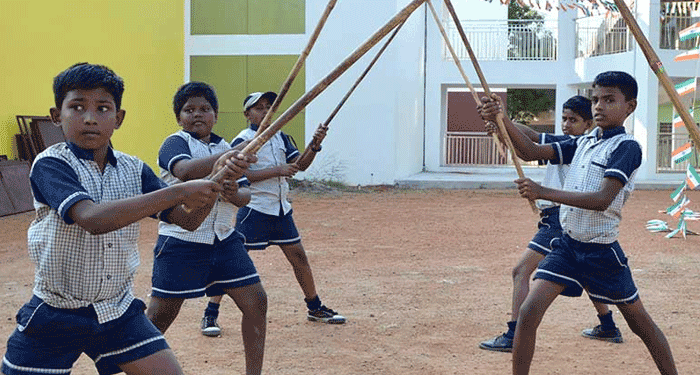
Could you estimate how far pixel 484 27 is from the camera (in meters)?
24.5

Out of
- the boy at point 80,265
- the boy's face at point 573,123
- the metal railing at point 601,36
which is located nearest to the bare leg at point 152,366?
the boy at point 80,265

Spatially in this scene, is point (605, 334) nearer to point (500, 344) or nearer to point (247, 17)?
point (500, 344)

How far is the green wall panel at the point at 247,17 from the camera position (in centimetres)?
1894

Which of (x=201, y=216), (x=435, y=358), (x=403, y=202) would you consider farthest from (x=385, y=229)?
(x=201, y=216)

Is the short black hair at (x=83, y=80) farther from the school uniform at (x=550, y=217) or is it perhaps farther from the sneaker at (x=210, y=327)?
the school uniform at (x=550, y=217)

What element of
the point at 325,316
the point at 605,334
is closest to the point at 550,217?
the point at 605,334

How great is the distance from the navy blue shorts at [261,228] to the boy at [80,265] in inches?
110

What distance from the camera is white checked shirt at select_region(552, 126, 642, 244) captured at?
406cm

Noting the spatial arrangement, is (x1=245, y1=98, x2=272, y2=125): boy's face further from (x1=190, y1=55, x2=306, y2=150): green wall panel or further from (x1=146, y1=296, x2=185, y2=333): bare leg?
(x1=190, y1=55, x2=306, y2=150): green wall panel

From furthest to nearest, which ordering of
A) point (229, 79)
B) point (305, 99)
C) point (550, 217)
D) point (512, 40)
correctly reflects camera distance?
point (512, 40) → point (229, 79) → point (550, 217) → point (305, 99)

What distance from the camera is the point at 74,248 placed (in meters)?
2.86

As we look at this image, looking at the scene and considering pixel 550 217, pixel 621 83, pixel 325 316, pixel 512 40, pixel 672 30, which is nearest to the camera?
pixel 621 83

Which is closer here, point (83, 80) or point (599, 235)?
point (83, 80)

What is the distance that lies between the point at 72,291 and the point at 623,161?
2594 mm
